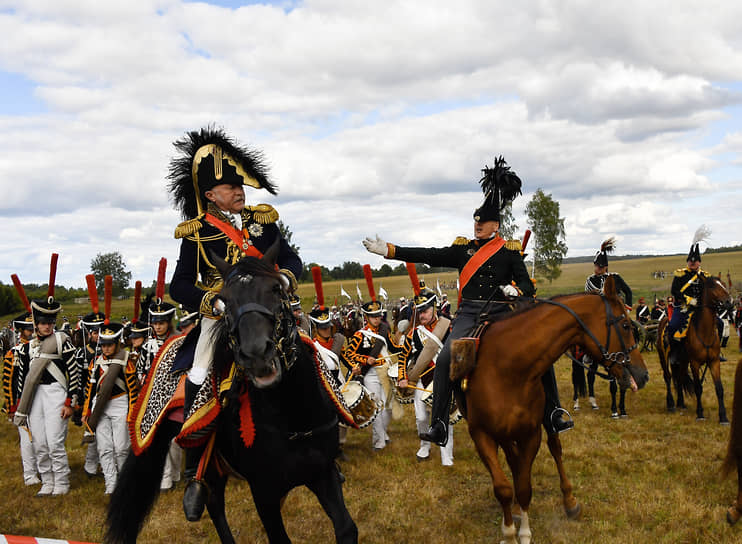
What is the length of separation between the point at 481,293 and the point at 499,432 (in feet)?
4.98

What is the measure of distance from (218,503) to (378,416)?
5.19 metres

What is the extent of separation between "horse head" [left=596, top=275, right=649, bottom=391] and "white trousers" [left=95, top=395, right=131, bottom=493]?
22.5ft

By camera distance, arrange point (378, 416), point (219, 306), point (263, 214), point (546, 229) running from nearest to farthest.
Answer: point (219, 306) < point (263, 214) < point (378, 416) < point (546, 229)

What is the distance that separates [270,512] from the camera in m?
4.19

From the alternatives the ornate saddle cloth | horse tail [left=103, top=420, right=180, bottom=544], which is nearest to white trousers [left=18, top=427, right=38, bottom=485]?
horse tail [left=103, top=420, right=180, bottom=544]

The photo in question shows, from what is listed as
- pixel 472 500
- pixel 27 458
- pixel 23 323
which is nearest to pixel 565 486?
pixel 472 500

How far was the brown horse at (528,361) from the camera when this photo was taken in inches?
219

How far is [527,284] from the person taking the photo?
6254 mm

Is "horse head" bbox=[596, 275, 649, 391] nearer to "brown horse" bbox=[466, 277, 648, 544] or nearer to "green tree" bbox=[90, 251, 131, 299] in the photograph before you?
"brown horse" bbox=[466, 277, 648, 544]

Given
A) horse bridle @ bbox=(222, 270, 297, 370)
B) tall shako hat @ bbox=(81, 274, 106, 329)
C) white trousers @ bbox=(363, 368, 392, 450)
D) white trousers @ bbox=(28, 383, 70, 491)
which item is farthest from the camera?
white trousers @ bbox=(363, 368, 392, 450)

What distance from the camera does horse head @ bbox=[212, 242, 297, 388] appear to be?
3033 mm

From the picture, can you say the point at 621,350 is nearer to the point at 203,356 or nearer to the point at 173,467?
the point at 203,356

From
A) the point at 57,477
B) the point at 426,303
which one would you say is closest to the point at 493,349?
the point at 426,303

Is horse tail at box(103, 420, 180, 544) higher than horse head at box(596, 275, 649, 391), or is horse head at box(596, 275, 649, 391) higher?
horse head at box(596, 275, 649, 391)
